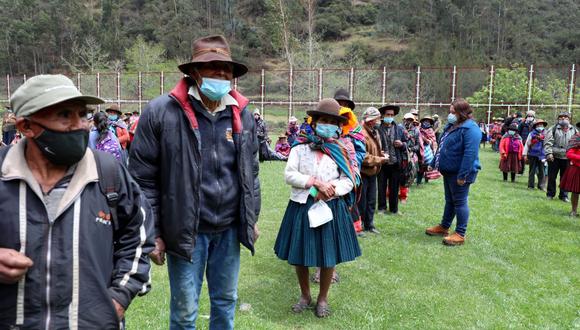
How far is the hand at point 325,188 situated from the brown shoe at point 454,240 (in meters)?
3.64

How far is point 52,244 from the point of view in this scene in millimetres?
1899

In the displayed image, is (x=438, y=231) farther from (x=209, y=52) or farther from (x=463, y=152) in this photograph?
(x=209, y=52)

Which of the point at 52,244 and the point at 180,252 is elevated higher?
the point at 52,244

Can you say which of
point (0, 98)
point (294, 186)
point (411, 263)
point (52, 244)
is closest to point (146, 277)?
point (52, 244)

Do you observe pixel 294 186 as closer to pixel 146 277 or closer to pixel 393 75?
pixel 146 277

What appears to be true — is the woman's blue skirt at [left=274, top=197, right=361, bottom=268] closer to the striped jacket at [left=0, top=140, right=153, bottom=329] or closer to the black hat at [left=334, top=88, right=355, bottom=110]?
the black hat at [left=334, top=88, right=355, bottom=110]

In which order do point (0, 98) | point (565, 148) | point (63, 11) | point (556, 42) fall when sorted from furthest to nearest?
point (63, 11), point (556, 42), point (0, 98), point (565, 148)

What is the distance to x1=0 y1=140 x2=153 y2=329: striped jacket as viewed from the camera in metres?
1.86

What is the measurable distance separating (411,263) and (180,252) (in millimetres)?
4238

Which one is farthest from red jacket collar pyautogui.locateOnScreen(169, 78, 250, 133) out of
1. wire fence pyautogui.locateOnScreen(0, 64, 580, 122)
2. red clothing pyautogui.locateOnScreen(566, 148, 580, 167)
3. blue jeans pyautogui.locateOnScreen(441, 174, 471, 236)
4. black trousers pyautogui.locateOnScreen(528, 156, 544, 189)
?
wire fence pyautogui.locateOnScreen(0, 64, 580, 122)

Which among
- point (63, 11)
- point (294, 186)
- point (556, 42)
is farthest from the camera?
point (63, 11)

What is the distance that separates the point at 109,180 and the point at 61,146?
0.25 meters

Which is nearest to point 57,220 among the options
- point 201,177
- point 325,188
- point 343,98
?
point 201,177

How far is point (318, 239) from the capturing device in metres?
4.53
